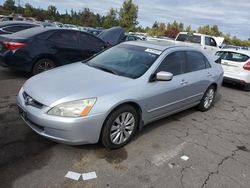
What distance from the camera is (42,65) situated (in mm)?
7344

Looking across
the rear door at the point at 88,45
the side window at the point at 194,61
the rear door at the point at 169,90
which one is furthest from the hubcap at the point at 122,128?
the rear door at the point at 88,45

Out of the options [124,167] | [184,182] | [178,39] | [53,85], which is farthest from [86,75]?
[178,39]

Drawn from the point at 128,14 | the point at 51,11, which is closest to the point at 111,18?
the point at 128,14

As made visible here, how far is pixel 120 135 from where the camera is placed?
3.96 m

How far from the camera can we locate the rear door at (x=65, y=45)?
7527mm

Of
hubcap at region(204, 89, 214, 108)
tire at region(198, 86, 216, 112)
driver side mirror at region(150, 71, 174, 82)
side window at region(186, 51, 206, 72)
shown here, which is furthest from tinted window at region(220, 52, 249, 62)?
driver side mirror at region(150, 71, 174, 82)

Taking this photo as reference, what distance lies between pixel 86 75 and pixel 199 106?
3.10 metres

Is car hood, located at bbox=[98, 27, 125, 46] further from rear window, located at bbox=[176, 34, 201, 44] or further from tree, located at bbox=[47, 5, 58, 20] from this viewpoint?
tree, located at bbox=[47, 5, 58, 20]

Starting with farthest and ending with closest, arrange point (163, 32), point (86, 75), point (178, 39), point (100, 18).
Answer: point (100, 18)
point (163, 32)
point (178, 39)
point (86, 75)

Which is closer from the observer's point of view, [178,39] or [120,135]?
[120,135]

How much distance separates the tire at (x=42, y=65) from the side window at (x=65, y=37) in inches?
24.3

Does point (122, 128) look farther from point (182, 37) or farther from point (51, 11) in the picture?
point (51, 11)

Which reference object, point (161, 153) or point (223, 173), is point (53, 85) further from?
point (223, 173)

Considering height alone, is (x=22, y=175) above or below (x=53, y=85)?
below
